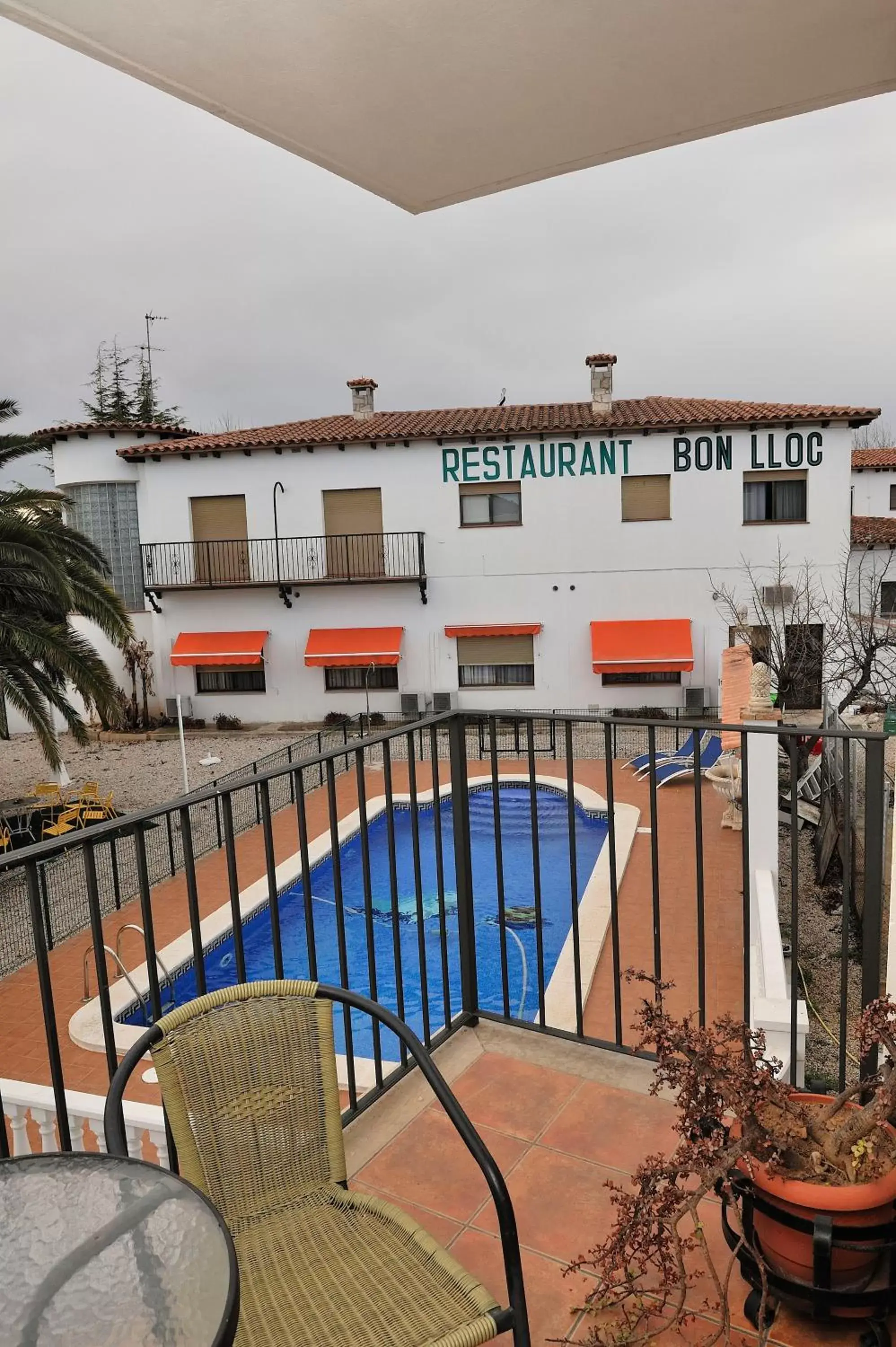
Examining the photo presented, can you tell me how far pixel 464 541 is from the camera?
19141 millimetres

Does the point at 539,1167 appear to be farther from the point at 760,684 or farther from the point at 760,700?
the point at 760,684

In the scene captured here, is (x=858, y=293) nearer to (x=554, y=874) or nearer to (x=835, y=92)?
(x=554, y=874)

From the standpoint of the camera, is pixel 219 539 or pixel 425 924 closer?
pixel 425 924

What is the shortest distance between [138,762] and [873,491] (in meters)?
27.4

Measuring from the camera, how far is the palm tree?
1002 centimetres

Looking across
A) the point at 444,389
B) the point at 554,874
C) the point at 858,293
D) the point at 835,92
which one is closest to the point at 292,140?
the point at 835,92

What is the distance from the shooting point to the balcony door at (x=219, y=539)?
786 inches

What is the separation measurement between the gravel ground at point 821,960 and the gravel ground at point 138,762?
914 centimetres

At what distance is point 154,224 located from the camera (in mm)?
16719

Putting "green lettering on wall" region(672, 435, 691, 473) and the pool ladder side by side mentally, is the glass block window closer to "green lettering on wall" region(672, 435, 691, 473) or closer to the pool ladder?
"green lettering on wall" region(672, 435, 691, 473)

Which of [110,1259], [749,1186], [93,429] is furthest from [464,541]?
[110,1259]

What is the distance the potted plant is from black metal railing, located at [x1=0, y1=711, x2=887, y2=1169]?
0.53 m

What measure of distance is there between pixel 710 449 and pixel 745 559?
255cm

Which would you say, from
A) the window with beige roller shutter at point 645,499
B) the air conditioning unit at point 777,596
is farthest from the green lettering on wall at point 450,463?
the air conditioning unit at point 777,596
